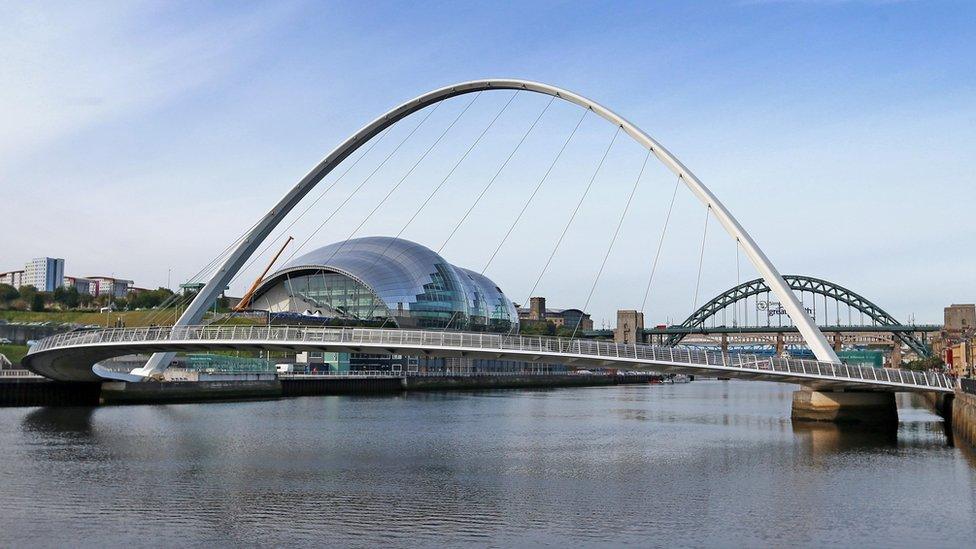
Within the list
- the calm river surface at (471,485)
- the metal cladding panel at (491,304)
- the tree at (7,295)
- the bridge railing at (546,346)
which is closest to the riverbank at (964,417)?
the calm river surface at (471,485)

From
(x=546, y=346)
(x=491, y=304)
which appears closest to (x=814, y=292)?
(x=491, y=304)

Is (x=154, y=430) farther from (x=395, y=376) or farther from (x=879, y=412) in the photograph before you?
(x=395, y=376)

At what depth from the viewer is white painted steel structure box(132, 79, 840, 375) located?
127ft

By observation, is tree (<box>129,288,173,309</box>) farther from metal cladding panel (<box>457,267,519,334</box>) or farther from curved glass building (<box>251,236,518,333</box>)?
metal cladding panel (<box>457,267,519,334</box>)

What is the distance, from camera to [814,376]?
36031mm

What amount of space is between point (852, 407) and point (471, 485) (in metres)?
23.2

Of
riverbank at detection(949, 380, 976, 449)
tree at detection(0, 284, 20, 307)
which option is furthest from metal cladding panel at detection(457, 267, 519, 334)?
riverbank at detection(949, 380, 976, 449)

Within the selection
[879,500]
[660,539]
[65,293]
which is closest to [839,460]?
[879,500]

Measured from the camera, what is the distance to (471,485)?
25.3 meters

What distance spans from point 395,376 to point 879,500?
71926mm

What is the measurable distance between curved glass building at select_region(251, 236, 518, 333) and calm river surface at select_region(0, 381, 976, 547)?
59.4 meters

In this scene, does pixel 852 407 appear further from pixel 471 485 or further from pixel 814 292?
pixel 814 292

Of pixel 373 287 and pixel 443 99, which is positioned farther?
pixel 373 287

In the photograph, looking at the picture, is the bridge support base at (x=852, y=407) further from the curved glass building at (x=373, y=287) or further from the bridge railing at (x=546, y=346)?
the curved glass building at (x=373, y=287)
